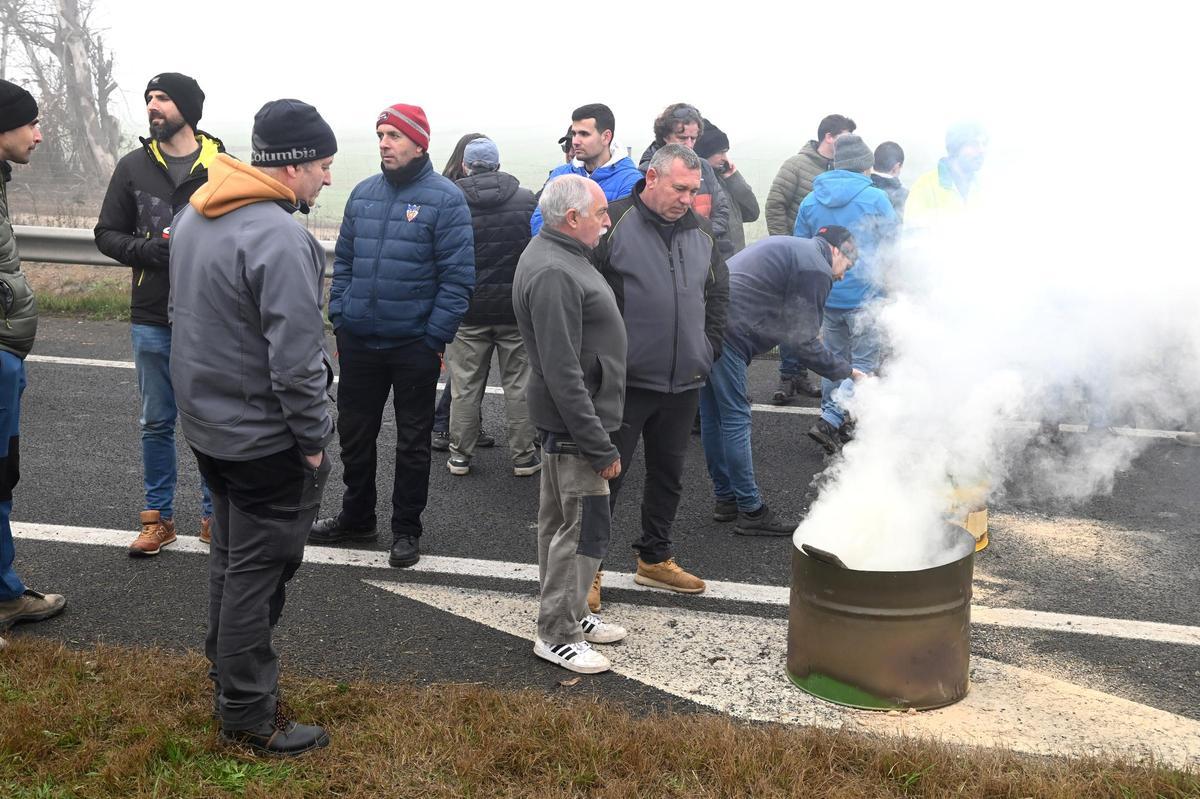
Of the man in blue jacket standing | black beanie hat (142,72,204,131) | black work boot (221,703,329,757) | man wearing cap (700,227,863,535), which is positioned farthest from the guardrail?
black work boot (221,703,329,757)

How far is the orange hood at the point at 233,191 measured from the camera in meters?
3.65

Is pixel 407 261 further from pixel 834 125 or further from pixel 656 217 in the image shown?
pixel 834 125

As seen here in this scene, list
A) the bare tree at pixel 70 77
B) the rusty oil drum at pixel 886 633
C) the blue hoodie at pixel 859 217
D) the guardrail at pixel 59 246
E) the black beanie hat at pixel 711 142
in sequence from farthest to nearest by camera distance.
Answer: the bare tree at pixel 70 77 → the guardrail at pixel 59 246 → the black beanie hat at pixel 711 142 → the blue hoodie at pixel 859 217 → the rusty oil drum at pixel 886 633

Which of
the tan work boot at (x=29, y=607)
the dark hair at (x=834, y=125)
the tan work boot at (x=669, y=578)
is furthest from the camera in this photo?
the dark hair at (x=834, y=125)

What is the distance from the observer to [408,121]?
5.54 metres

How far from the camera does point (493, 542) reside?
6.10 metres

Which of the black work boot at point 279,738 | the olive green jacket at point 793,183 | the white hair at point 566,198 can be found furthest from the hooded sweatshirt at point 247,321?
the olive green jacket at point 793,183

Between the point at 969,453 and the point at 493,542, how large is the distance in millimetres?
2448

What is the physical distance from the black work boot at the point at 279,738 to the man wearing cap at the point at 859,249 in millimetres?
4571

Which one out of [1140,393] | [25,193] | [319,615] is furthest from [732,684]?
[25,193]

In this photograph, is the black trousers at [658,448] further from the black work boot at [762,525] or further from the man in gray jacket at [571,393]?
the black work boot at [762,525]

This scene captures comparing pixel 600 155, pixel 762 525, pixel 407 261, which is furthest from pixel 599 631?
pixel 600 155

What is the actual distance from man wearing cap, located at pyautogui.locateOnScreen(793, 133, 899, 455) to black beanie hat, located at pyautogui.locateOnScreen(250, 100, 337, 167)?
470 centimetres

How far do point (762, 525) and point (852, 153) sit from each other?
3226 mm
